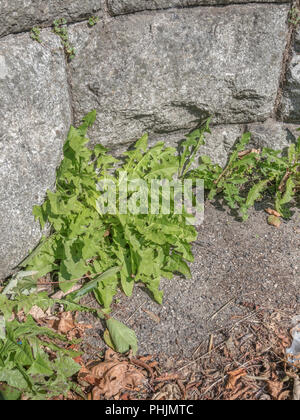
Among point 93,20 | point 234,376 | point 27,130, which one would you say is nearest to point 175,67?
point 93,20

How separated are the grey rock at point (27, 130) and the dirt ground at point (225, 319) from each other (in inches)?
23.6

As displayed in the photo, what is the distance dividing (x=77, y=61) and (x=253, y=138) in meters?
1.32

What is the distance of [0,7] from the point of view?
2029 millimetres

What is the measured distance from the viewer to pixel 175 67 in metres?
2.61

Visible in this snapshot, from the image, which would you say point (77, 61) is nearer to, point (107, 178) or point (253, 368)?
point (107, 178)

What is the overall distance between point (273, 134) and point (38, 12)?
1.68 metres

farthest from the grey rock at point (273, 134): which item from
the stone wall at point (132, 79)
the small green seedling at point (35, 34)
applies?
the small green seedling at point (35, 34)

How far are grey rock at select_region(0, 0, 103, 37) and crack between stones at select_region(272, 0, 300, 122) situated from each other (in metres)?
1.21

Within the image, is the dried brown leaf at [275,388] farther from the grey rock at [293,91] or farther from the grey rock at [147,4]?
the grey rock at [147,4]

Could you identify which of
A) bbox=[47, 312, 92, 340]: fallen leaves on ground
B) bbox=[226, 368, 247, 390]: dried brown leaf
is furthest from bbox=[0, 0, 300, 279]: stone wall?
bbox=[226, 368, 247, 390]: dried brown leaf

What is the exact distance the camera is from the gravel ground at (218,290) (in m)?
2.26

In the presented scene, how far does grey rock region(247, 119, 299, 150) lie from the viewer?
3.03 metres

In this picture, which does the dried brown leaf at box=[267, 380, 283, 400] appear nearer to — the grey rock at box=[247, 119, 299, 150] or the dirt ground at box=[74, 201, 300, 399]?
the dirt ground at box=[74, 201, 300, 399]
